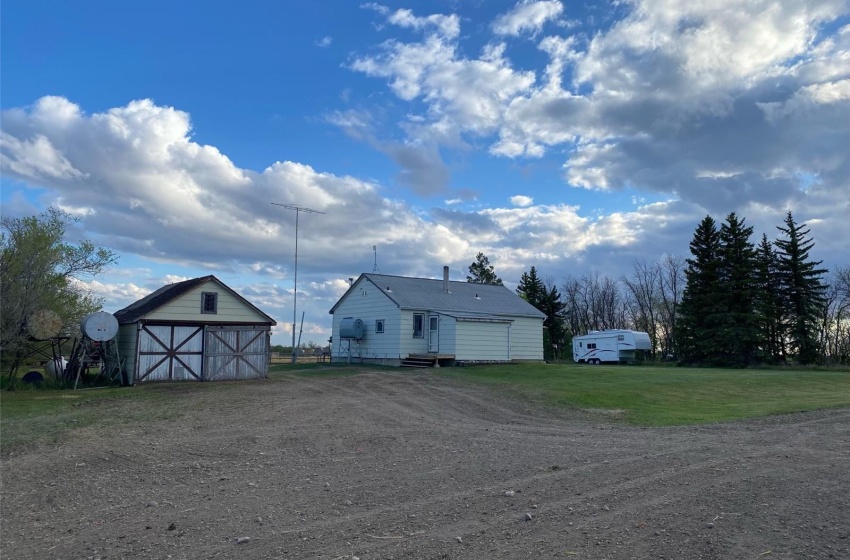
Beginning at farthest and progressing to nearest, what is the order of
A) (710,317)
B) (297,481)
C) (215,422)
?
1. (710,317)
2. (215,422)
3. (297,481)

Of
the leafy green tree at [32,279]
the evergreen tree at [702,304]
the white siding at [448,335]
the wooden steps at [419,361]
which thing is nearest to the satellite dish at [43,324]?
the leafy green tree at [32,279]

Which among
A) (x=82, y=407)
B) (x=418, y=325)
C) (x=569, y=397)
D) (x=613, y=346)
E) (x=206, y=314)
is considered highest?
(x=206, y=314)

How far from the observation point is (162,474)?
8586 mm

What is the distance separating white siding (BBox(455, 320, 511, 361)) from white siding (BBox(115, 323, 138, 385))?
48.4ft

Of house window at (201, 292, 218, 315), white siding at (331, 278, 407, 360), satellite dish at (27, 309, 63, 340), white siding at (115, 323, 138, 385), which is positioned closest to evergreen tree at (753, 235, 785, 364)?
white siding at (331, 278, 407, 360)

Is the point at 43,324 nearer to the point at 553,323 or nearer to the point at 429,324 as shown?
the point at 429,324

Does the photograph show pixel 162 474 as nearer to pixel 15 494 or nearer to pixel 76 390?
pixel 15 494

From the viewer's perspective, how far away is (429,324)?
1261 inches

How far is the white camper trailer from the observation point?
145 ft

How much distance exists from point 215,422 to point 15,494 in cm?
539

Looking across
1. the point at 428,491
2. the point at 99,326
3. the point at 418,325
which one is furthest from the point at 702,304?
the point at 428,491

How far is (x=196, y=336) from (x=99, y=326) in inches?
131

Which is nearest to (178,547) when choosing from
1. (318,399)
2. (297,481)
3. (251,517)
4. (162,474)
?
(251,517)

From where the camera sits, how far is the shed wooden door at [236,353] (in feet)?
77.6
